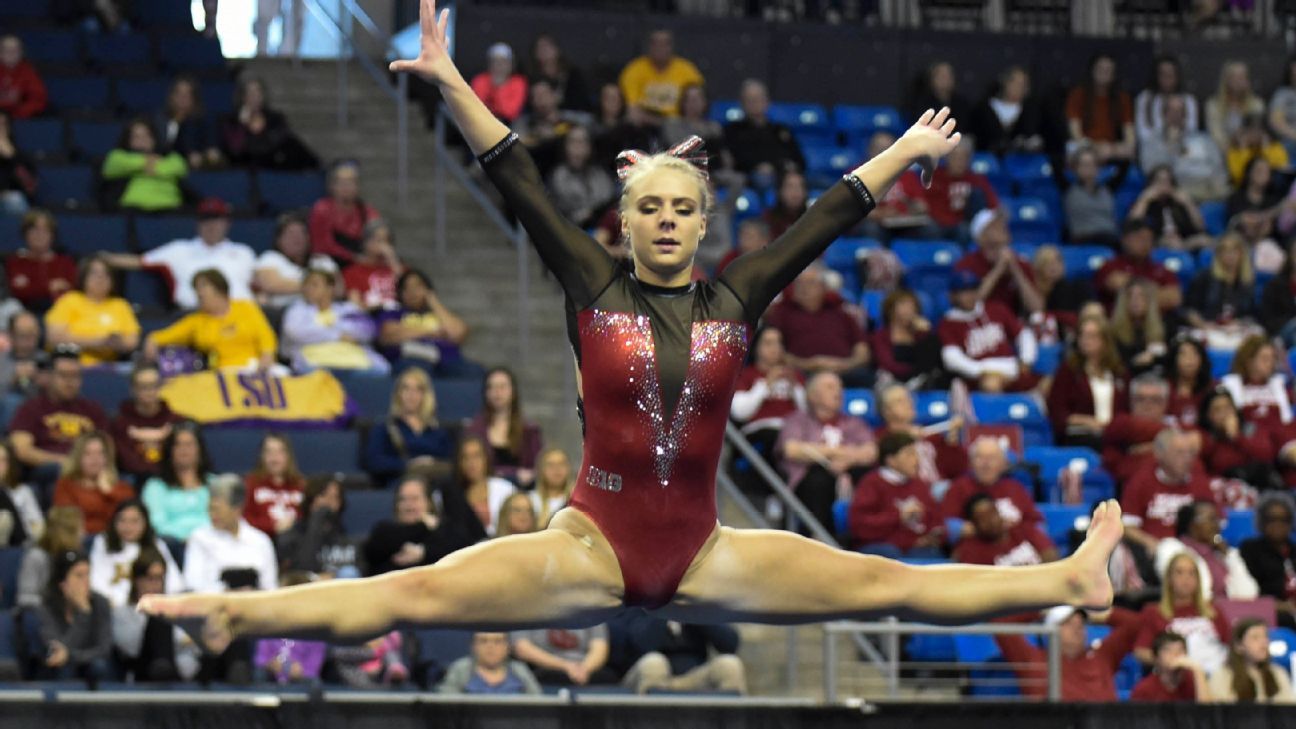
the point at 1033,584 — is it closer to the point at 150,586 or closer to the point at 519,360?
the point at 150,586

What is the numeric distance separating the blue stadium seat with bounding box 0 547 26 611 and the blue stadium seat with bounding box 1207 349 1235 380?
6.72m

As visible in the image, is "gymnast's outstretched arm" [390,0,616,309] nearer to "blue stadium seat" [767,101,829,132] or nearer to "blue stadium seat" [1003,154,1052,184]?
"blue stadium seat" [767,101,829,132]

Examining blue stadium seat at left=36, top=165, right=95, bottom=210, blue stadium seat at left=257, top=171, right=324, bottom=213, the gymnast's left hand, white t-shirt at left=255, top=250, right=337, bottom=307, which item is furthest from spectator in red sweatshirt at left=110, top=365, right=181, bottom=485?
the gymnast's left hand

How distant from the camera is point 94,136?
11.5 meters

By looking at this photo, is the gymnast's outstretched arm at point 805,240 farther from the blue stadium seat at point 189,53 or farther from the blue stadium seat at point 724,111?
the blue stadium seat at point 724,111

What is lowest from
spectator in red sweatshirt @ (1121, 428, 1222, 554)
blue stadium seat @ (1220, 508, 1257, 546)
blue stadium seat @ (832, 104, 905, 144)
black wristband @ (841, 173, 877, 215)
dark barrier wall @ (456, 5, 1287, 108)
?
blue stadium seat @ (1220, 508, 1257, 546)

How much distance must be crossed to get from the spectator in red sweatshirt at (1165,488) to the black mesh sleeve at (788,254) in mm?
5510

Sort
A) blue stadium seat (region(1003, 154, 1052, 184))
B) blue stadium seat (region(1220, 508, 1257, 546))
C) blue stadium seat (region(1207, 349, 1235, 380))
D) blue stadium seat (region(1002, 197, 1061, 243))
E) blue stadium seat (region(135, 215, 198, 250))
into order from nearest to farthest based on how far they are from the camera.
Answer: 1. blue stadium seat (region(1220, 508, 1257, 546))
2. blue stadium seat (region(135, 215, 198, 250))
3. blue stadium seat (region(1207, 349, 1235, 380))
4. blue stadium seat (region(1002, 197, 1061, 243))
5. blue stadium seat (region(1003, 154, 1052, 184))

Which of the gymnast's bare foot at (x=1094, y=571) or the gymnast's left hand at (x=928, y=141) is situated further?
the gymnast's left hand at (x=928, y=141)

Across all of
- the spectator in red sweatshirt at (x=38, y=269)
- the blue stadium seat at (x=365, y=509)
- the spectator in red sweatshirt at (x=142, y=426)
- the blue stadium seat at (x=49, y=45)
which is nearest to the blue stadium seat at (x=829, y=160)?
the blue stadium seat at (x=49, y=45)

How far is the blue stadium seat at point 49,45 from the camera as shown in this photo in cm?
1223

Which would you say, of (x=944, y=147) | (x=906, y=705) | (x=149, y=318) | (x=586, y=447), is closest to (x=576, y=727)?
(x=906, y=705)

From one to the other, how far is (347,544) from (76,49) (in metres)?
5.01

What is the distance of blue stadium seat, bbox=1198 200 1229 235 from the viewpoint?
43.6 feet
